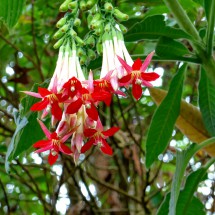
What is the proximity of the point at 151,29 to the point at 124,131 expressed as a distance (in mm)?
1395

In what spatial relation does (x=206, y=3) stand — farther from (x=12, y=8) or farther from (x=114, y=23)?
(x=12, y=8)

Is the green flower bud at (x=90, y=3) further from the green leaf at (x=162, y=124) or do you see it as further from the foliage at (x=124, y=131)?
the green leaf at (x=162, y=124)

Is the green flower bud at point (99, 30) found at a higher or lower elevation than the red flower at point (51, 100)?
higher

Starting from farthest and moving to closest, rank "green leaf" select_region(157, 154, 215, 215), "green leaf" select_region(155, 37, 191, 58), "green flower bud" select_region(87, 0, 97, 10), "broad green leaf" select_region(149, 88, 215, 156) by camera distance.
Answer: "broad green leaf" select_region(149, 88, 215, 156) < "green leaf" select_region(157, 154, 215, 215) < "green leaf" select_region(155, 37, 191, 58) < "green flower bud" select_region(87, 0, 97, 10)

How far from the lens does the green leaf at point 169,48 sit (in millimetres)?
1260

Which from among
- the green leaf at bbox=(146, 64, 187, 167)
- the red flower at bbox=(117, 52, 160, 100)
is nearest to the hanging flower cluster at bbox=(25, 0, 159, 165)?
the red flower at bbox=(117, 52, 160, 100)

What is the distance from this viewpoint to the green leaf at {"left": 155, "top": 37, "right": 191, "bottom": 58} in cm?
126

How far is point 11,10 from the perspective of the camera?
1.28 meters

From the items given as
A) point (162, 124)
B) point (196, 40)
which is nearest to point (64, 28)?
point (196, 40)

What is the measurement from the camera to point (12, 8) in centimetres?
128

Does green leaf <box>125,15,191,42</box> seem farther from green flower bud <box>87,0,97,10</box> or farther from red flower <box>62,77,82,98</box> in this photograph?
red flower <box>62,77,82,98</box>

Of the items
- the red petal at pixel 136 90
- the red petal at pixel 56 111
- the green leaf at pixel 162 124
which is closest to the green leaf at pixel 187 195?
the green leaf at pixel 162 124

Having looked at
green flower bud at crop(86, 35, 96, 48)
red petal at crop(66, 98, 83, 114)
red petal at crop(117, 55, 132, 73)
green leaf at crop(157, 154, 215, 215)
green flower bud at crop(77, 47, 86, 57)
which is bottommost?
green leaf at crop(157, 154, 215, 215)

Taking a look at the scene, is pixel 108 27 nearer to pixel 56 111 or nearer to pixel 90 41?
pixel 90 41
